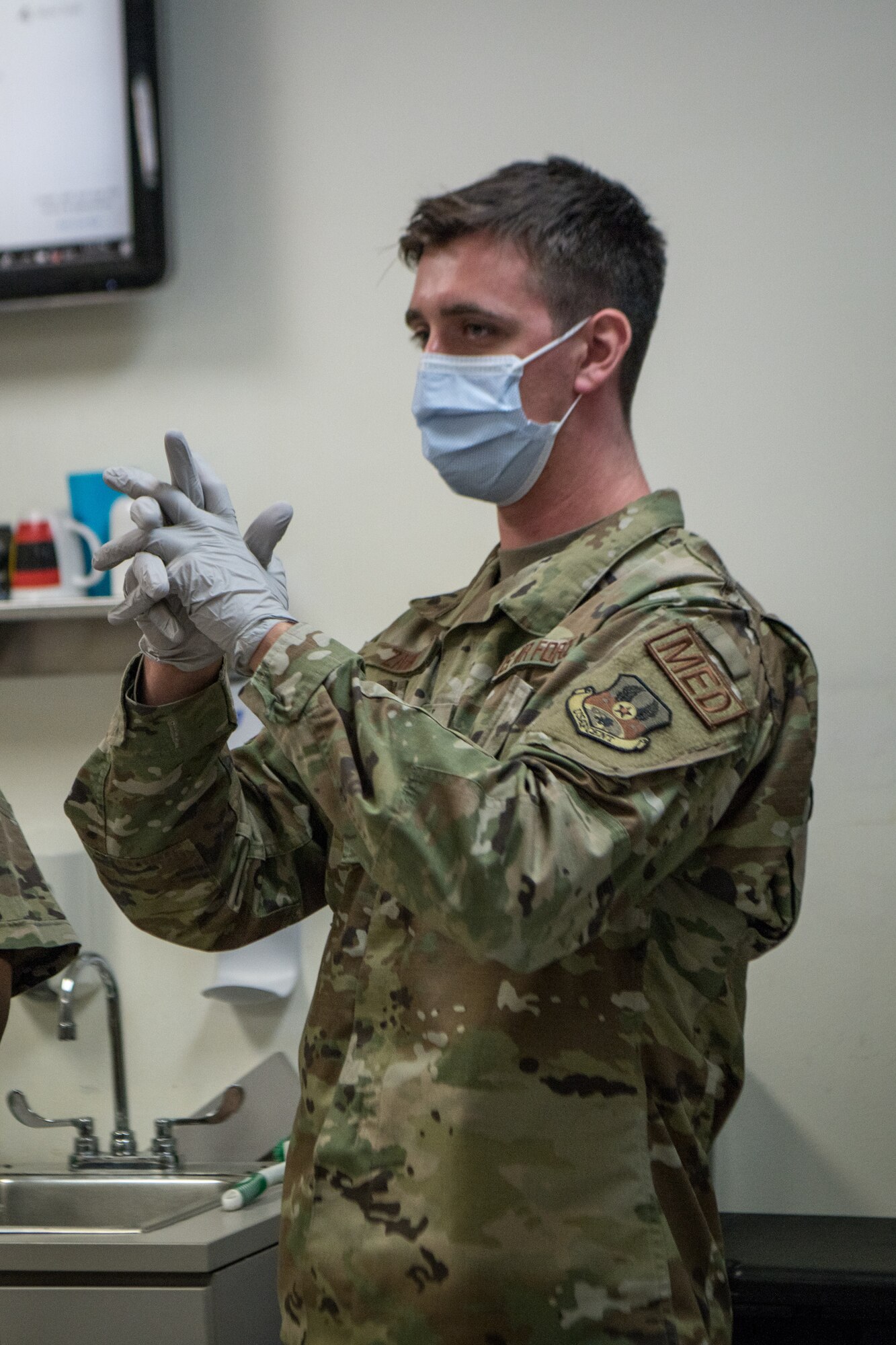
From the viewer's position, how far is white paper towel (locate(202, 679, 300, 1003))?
1752 millimetres

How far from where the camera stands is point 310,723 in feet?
2.95

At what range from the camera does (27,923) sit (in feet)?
4.41

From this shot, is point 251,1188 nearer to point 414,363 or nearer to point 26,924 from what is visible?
point 26,924

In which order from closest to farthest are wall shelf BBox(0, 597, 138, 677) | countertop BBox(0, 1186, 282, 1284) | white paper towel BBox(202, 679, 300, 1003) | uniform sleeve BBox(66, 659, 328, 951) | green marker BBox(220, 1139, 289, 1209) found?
uniform sleeve BBox(66, 659, 328, 951)
countertop BBox(0, 1186, 282, 1284)
green marker BBox(220, 1139, 289, 1209)
white paper towel BBox(202, 679, 300, 1003)
wall shelf BBox(0, 597, 138, 677)

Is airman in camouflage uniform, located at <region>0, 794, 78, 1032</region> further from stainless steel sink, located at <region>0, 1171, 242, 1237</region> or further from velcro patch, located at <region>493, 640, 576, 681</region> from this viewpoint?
velcro patch, located at <region>493, 640, 576, 681</region>

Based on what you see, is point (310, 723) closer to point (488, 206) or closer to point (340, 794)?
point (340, 794)

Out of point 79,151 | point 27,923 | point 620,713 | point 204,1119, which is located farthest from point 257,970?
point 79,151

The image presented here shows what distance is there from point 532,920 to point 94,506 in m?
1.22

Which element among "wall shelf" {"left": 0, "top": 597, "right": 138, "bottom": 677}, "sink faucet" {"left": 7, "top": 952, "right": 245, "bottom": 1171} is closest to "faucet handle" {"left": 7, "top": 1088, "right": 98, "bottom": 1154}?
"sink faucet" {"left": 7, "top": 952, "right": 245, "bottom": 1171}

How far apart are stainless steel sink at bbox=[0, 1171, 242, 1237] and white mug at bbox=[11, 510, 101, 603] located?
76 cm


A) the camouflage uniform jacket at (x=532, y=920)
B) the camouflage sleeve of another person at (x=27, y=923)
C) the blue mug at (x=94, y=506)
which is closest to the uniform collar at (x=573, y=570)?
the camouflage uniform jacket at (x=532, y=920)

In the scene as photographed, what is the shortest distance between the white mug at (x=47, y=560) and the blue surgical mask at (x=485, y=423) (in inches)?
31.4

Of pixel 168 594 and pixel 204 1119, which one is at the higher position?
pixel 168 594

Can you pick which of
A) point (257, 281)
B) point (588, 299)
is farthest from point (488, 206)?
point (257, 281)
